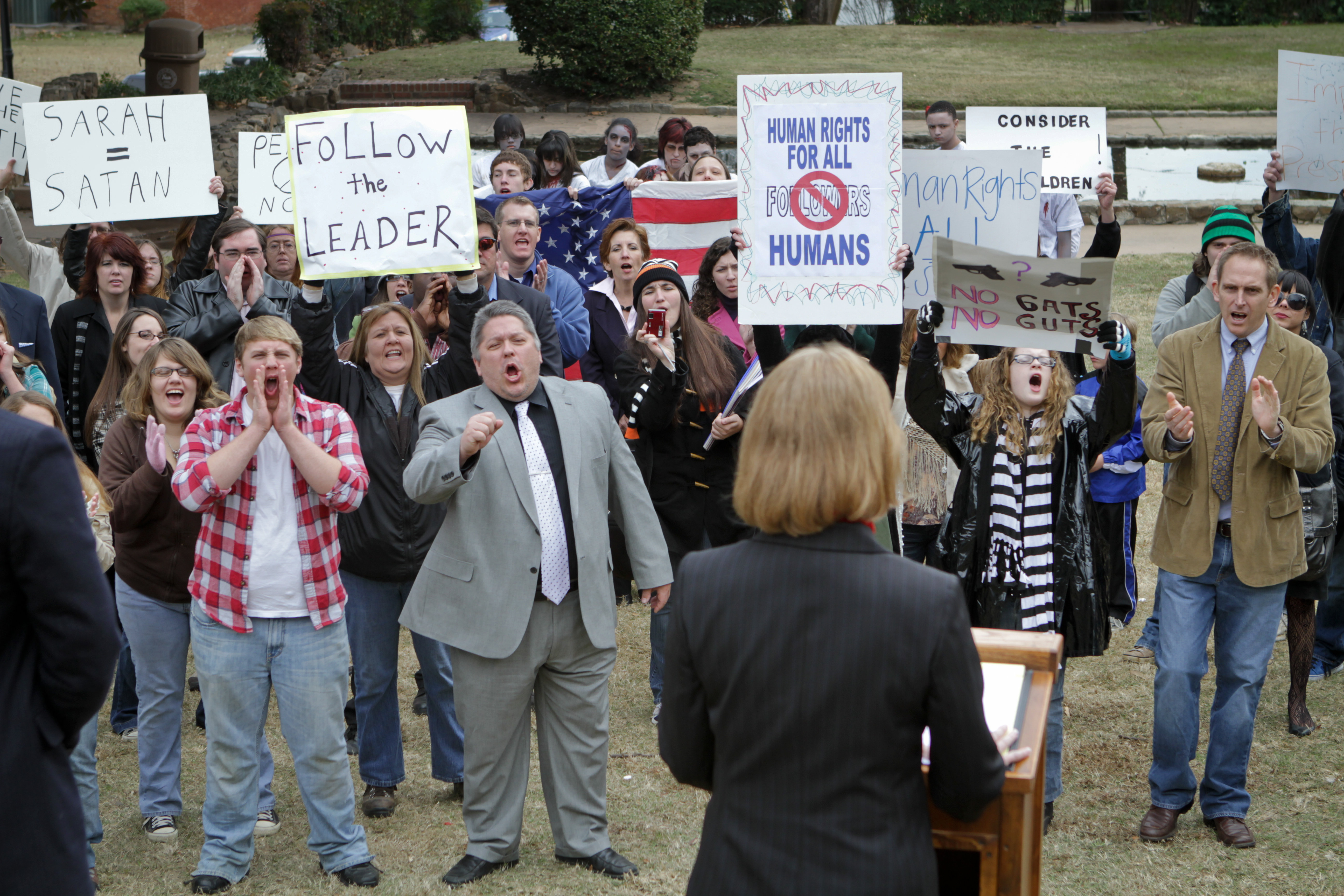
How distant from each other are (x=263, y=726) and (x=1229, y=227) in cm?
A: 525

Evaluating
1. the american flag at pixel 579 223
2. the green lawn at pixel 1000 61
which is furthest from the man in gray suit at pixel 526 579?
the green lawn at pixel 1000 61

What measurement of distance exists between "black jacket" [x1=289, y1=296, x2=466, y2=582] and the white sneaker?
1.23 m

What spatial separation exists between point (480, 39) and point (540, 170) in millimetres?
21463

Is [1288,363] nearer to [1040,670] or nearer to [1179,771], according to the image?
[1179,771]

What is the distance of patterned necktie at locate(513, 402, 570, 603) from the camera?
478 centimetres

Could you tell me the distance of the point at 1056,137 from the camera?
28.1 feet

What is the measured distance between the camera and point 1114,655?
7172mm

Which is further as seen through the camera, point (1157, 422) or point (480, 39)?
point (480, 39)

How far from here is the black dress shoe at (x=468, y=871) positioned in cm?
484

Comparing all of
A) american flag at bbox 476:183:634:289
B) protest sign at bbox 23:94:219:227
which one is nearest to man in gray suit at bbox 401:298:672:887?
protest sign at bbox 23:94:219:227

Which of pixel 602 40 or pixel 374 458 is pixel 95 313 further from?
pixel 602 40

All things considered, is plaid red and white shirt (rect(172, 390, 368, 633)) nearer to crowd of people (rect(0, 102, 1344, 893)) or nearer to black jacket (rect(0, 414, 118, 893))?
crowd of people (rect(0, 102, 1344, 893))

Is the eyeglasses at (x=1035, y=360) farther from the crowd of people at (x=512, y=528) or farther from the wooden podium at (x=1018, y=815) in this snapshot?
the wooden podium at (x=1018, y=815)

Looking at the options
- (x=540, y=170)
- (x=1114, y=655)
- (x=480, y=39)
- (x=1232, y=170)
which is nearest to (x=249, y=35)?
(x=480, y=39)
